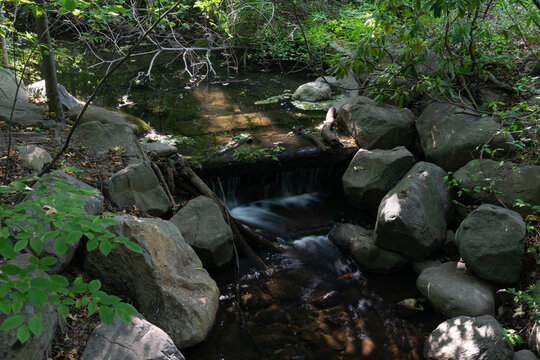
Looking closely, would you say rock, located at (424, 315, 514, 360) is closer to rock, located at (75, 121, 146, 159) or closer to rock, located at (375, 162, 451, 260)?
rock, located at (375, 162, 451, 260)

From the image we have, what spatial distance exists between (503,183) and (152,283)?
15.7 ft

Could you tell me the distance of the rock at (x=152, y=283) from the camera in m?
4.34

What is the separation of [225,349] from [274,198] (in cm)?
349

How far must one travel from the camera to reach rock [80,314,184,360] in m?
3.47

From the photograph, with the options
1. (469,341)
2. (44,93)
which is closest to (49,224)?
(469,341)

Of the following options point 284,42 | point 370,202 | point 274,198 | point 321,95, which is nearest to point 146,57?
point 284,42

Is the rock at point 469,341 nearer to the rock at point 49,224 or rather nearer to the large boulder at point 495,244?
the large boulder at point 495,244

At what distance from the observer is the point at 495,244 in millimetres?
4895

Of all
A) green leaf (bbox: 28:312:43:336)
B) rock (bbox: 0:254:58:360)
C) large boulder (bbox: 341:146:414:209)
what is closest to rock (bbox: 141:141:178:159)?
large boulder (bbox: 341:146:414:209)

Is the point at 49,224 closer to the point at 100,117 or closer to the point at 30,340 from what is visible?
the point at 30,340

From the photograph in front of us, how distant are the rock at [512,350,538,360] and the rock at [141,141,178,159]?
18.7ft

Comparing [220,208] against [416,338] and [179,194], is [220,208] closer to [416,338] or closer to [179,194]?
[179,194]

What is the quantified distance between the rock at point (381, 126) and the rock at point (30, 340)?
5.81 metres

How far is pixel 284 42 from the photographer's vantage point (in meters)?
12.8
